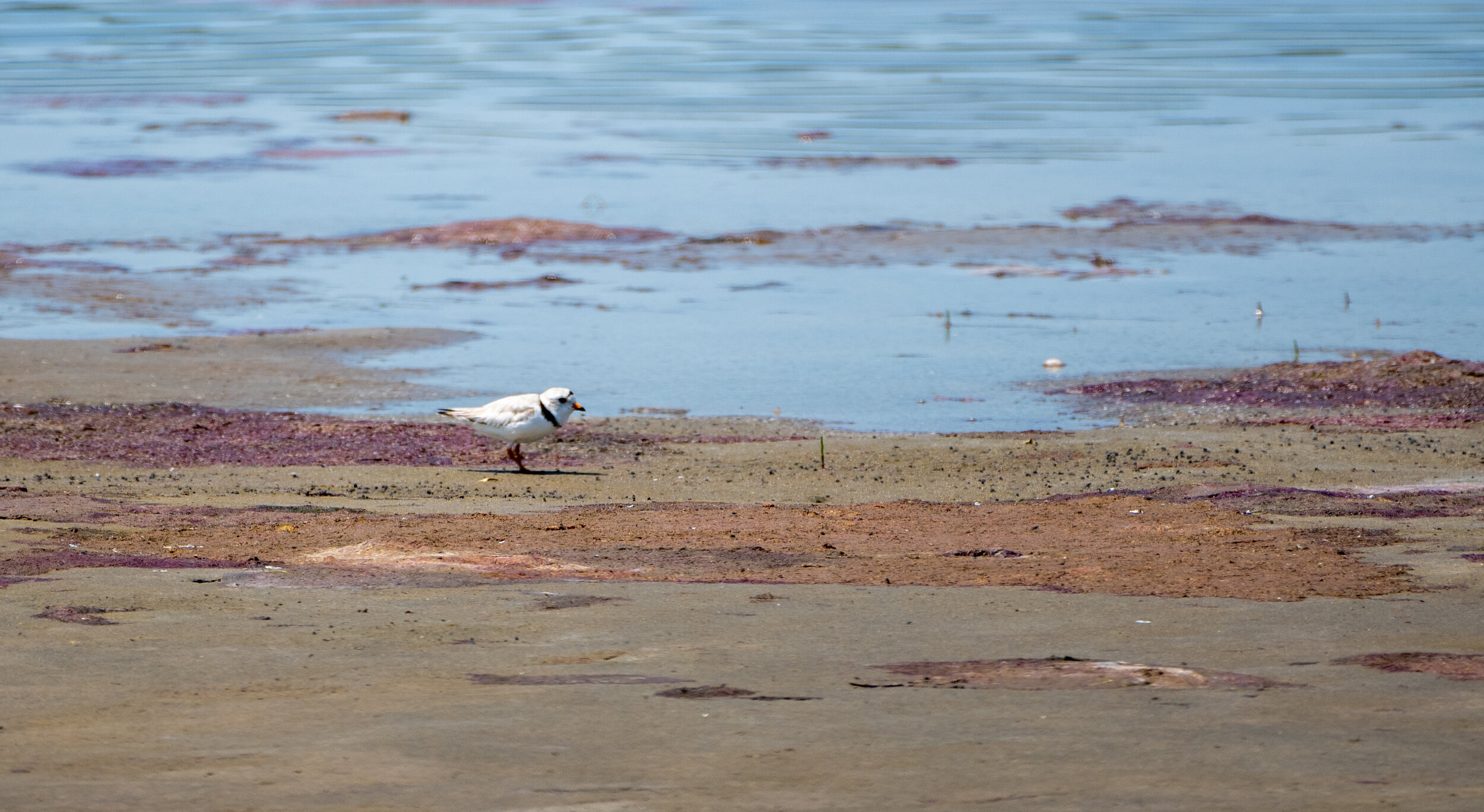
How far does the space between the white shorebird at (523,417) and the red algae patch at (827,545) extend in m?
2.02

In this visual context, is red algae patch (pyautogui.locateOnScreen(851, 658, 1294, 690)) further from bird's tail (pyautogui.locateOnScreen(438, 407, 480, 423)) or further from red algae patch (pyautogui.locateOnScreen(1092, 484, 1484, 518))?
bird's tail (pyautogui.locateOnScreen(438, 407, 480, 423))

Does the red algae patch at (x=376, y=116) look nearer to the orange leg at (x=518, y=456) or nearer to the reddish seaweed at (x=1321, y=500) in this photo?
the orange leg at (x=518, y=456)

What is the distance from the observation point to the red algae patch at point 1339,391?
47.6 feet

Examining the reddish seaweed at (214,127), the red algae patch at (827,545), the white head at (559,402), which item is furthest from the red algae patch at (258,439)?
the reddish seaweed at (214,127)

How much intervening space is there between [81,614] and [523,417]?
567 centimetres

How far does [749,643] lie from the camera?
6.45 m

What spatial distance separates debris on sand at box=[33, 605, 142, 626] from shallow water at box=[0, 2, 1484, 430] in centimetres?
861

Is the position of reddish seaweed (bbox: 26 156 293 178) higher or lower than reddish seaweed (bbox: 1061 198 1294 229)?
higher

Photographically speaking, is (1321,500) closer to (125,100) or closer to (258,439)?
(258,439)

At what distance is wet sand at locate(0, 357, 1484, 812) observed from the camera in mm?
4941

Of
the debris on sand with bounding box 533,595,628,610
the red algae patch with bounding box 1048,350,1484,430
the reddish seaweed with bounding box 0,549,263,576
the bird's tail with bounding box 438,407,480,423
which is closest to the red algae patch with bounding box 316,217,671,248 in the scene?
the red algae patch with bounding box 1048,350,1484,430

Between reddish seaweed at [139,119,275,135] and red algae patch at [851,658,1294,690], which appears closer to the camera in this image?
red algae patch at [851,658,1294,690]

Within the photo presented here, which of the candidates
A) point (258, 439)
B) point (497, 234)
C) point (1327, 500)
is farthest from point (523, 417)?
point (497, 234)

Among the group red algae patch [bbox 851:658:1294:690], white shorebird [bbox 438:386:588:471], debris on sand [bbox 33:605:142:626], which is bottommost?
red algae patch [bbox 851:658:1294:690]
